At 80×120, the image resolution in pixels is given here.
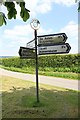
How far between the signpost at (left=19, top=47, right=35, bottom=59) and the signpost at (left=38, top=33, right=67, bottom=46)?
324 millimetres

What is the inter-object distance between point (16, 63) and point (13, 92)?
789 inches

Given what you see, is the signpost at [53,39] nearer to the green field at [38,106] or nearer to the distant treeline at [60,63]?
the green field at [38,106]

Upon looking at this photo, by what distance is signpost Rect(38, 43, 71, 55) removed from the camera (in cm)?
742

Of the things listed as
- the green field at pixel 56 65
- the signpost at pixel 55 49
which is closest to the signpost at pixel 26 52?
the signpost at pixel 55 49

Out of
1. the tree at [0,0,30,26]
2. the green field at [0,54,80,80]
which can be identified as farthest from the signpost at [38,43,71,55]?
the green field at [0,54,80,80]

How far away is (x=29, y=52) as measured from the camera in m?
7.98

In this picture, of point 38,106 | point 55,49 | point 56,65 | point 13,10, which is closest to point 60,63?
point 56,65

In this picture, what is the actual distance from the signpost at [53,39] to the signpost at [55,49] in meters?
0.14

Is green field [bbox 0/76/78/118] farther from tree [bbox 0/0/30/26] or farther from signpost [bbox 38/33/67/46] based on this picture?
tree [bbox 0/0/30/26]

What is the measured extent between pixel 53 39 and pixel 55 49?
1.12ft

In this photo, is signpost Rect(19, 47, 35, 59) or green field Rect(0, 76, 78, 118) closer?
green field Rect(0, 76, 78, 118)

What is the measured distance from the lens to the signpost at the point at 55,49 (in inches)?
292

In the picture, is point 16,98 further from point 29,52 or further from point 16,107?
point 29,52

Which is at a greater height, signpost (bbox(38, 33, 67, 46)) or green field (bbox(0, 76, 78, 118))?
signpost (bbox(38, 33, 67, 46))
